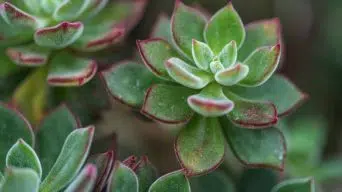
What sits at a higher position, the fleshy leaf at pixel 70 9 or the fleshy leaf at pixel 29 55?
the fleshy leaf at pixel 70 9

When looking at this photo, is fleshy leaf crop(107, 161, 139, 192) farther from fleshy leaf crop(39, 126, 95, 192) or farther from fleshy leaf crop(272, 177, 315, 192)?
fleshy leaf crop(272, 177, 315, 192)

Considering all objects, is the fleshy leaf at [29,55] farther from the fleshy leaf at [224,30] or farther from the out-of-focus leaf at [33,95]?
the fleshy leaf at [224,30]

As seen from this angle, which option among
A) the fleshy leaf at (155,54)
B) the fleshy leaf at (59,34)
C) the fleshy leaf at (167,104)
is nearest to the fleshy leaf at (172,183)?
the fleshy leaf at (167,104)

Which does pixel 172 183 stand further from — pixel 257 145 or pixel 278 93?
pixel 278 93

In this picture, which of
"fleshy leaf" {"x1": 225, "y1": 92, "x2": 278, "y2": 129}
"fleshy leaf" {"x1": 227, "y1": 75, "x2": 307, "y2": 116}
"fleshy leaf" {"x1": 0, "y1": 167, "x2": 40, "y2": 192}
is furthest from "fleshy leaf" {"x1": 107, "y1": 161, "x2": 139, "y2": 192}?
"fleshy leaf" {"x1": 227, "y1": 75, "x2": 307, "y2": 116}

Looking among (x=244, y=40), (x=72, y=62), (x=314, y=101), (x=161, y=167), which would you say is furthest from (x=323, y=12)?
(x=72, y=62)

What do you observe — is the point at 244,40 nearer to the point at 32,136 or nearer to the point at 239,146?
the point at 239,146
